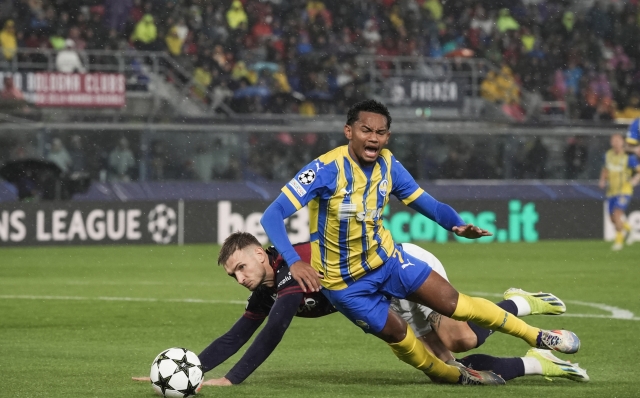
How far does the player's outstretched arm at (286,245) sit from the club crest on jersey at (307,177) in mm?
128

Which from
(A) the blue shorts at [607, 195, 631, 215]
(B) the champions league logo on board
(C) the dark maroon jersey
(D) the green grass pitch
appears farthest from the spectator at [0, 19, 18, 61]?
(C) the dark maroon jersey

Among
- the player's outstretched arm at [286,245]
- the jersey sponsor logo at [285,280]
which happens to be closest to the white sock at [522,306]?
the jersey sponsor logo at [285,280]

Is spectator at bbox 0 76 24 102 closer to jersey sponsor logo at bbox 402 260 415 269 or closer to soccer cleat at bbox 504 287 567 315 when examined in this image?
soccer cleat at bbox 504 287 567 315

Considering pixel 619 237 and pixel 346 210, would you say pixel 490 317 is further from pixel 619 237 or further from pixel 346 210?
pixel 619 237

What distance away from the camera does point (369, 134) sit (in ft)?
20.0

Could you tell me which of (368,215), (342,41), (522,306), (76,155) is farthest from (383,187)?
(342,41)

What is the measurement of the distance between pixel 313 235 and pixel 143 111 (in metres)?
16.9

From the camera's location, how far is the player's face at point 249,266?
6.16 meters

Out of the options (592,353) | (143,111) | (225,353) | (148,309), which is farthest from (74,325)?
(143,111)

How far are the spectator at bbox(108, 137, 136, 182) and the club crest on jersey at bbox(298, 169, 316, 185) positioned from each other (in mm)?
14976

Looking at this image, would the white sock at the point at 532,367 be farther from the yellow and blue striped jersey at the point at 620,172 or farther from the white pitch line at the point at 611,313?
the yellow and blue striped jersey at the point at 620,172

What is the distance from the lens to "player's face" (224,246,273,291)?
6.16 m

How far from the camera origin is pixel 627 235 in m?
22.1

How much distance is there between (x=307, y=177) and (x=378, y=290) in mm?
740
